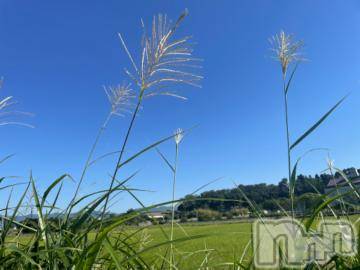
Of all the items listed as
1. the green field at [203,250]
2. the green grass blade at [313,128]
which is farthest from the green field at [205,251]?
the green grass blade at [313,128]

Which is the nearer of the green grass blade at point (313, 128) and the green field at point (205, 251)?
the green grass blade at point (313, 128)

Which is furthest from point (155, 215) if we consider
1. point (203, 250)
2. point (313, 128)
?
point (313, 128)


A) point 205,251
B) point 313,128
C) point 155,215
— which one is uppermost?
point 313,128

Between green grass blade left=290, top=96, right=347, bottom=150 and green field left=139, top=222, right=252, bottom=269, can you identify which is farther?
green field left=139, top=222, right=252, bottom=269

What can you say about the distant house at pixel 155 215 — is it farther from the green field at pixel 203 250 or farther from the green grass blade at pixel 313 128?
the green grass blade at pixel 313 128

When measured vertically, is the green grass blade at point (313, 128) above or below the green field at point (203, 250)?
above

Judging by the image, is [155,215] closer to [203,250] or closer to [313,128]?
[203,250]

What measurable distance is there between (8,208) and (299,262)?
1.40m

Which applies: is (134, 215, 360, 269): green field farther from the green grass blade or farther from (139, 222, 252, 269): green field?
the green grass blade

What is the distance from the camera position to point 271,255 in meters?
1.55

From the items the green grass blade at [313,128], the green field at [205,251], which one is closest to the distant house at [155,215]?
the green field at [205,251]

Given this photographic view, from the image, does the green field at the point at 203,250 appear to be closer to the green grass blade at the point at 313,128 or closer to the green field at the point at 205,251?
the green field at the point at 205,251

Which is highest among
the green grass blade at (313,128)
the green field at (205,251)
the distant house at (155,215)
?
the green grass blade at (313,128)

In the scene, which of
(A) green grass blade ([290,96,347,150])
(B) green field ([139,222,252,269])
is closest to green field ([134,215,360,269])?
(B) green field ([139,222,252,269])
